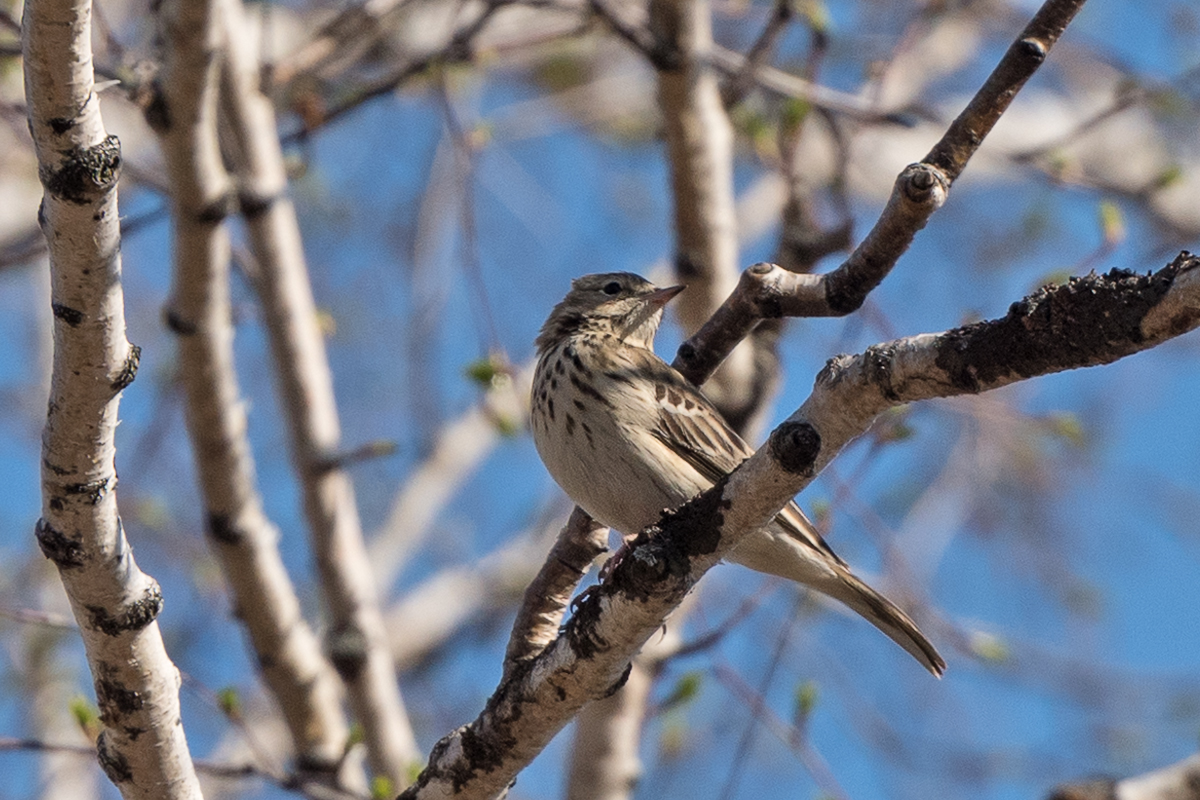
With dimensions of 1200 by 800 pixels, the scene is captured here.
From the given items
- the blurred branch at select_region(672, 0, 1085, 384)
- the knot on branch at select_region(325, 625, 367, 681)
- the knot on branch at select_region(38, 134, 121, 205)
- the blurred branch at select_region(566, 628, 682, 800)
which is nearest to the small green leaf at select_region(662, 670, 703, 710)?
the blurred branch at select_region(566, 628, 682, 800)

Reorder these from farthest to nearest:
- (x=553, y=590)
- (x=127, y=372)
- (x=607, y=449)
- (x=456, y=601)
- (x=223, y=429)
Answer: (x=456, y=601), (x=223, y=429), (x=607, y=449), (x=553, y=590), (x=127, y=372)

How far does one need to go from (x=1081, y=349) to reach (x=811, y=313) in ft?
3.52

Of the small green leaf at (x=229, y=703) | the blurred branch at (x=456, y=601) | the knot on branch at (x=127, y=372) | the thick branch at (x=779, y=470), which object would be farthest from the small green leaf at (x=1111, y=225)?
the blurred branch at (x=456, y=601)

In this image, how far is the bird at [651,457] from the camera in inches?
174

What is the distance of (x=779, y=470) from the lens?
107 inches

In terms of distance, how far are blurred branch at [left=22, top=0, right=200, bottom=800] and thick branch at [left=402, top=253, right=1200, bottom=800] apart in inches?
30.0

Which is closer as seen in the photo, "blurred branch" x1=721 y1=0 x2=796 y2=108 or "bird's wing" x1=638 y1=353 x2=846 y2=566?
"bird's wing" x1=638 y1=353 x2=846 y2=566

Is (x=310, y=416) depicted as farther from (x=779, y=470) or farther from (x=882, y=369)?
(x=882, y=369)

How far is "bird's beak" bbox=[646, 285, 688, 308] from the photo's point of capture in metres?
5.54

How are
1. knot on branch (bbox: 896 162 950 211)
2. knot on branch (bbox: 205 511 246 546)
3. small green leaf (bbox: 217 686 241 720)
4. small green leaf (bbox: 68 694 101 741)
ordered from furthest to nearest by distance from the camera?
knot on branch (bbox: 205 511 246 546)
small green leaf (bbox: 217 686 241 720)
small green leaf (bbox: 68 694 101 741)
knot on branch (bbox: 896 162 950 211)

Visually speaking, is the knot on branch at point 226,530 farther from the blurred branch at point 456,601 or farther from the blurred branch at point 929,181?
the blurred branch at point 456,601

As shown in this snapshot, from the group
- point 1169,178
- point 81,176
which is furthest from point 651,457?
point 1169,178

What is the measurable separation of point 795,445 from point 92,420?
4.73ft

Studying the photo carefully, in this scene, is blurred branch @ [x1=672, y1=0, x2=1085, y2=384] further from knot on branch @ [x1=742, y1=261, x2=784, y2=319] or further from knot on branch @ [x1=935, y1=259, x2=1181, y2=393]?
knot on branch @ [x1=935, y1=259, x2=1181, y2=393]
